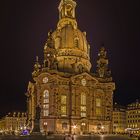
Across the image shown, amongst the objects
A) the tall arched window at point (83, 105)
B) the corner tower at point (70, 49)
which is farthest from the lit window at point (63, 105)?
the corner tower at point (70, 49)

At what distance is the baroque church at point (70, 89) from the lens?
112 metres

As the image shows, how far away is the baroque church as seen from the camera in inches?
4402

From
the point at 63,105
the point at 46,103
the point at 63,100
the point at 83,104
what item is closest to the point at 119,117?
the point at 83,104

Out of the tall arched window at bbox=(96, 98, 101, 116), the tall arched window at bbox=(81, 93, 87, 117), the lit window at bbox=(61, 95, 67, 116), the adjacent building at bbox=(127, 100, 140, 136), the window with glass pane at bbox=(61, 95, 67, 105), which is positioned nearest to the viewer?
the lit window at bbox=(61, 95, 67, 116)

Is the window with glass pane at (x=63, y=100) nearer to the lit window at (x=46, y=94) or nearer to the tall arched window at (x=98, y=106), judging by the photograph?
the lit window at (x=46, y=94)

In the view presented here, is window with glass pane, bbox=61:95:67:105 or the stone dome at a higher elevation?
the stone dome

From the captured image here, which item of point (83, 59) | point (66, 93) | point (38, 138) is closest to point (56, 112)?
point (66, 93)

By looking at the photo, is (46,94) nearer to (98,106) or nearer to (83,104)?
(83,104)

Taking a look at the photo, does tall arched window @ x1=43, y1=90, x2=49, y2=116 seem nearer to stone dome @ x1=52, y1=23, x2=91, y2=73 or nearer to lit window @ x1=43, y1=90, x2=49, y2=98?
lit window @ x1=43, y1=90, x2=49, y2=98

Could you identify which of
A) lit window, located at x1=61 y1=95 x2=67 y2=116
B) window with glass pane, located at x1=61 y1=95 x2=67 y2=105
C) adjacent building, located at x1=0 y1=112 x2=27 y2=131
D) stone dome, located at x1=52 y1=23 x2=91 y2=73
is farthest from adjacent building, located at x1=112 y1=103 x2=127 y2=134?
window with glass pane, located at x1=61 y1=95 x2=67 y2=105

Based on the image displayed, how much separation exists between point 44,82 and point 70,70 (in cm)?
1332

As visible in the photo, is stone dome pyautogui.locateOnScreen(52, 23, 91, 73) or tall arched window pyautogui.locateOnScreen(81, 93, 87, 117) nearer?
tall arched window pyautogui.locateOnScreen(81, 93, 87, 117)

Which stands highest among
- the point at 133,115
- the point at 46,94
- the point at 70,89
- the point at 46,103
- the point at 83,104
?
the point at 70,89

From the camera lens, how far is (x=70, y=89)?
11606cm
